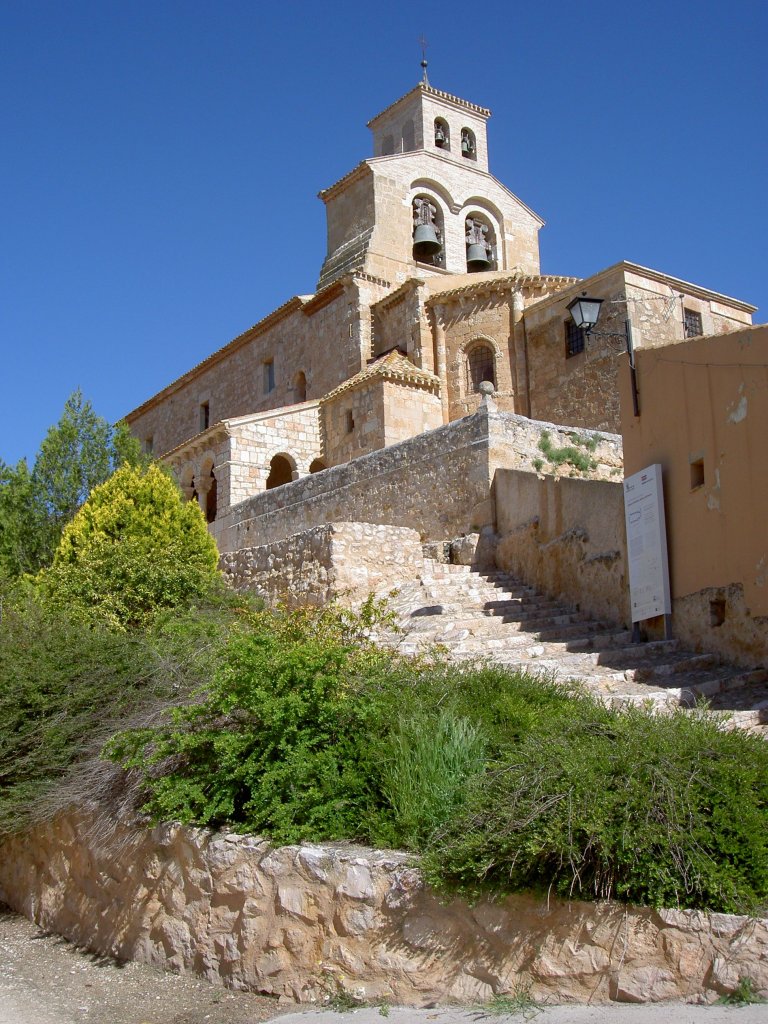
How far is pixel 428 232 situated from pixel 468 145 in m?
5.69

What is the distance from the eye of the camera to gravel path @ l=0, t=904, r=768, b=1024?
4.85 m

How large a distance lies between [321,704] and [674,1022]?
2992 mm

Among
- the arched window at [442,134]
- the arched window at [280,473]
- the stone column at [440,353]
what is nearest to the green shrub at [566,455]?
the stone column at [440,353]

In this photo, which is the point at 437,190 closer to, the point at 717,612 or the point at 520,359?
the point at 520,359

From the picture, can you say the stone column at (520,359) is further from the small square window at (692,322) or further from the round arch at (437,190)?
the round arch at (437,190)

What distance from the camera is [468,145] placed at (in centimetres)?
3262

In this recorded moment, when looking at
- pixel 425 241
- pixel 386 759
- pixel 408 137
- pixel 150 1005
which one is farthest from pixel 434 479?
pixel 408 137

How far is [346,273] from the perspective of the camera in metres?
27.1

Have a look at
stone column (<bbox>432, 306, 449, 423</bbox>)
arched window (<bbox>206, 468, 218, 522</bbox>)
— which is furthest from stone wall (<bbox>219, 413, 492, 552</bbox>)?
stone column (<bbox>432, 306, 449, 423</bbox>)

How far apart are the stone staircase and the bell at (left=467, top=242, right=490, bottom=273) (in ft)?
53.8

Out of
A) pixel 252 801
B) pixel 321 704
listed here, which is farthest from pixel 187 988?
pixel 321 704

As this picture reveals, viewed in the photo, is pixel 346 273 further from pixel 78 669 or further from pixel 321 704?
pixel 321 704

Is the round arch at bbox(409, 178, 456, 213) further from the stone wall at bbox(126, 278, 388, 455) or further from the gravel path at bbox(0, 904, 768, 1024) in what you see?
the gravel path at bbox(0, 904, 768, 1024)

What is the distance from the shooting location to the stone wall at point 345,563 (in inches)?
579
